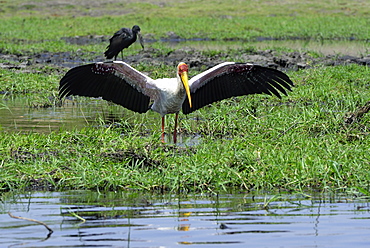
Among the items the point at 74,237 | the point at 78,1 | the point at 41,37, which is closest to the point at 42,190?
the point at 74,237

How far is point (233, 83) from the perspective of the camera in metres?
9.17

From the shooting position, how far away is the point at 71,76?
8766 millimetres

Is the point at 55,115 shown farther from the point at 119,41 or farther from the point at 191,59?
the point at 191,59

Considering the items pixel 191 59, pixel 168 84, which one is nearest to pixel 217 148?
pixel 168 84

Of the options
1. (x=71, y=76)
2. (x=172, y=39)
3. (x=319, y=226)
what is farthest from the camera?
(x=172, y=39)

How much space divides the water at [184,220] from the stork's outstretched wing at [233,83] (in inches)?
126

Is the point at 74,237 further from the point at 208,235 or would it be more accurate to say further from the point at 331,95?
the point at 331,95

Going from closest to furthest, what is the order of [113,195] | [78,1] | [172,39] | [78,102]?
1. [113,195]
2. [78,102]
3. [172,39]
4. [78,1]

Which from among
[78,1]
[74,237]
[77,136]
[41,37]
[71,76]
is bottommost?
[74,237]

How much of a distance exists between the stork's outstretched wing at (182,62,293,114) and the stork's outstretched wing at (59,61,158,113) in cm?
61

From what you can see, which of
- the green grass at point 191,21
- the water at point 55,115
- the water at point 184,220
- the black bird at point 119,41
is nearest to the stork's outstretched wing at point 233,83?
the water at point 55,115

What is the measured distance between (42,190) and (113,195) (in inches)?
28.8

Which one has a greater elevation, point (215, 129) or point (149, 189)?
point (215, 129)

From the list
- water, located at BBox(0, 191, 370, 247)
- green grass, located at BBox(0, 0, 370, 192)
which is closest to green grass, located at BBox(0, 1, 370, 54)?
green grass, located at BBox(0, 0, 370, 192)
